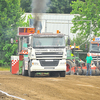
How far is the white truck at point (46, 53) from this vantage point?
19469 millimetres

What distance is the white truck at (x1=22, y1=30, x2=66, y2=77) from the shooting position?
19469 mm

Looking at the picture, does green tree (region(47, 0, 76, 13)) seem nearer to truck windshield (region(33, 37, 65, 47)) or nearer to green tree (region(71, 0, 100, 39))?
green tree (region(71, 0, 100, 39))

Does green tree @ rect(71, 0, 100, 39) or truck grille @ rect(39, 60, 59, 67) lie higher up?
green tree @ rect(71, 0, 100, 39)

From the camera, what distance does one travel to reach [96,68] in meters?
26.4

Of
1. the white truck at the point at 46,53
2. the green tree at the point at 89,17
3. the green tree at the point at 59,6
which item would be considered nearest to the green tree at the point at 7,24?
the green tree at the point at 89,17

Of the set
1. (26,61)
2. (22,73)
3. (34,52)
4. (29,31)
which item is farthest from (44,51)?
(29,31)

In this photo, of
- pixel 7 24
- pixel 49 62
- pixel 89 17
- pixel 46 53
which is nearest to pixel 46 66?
pixel 49 62

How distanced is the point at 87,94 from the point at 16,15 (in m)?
30.4

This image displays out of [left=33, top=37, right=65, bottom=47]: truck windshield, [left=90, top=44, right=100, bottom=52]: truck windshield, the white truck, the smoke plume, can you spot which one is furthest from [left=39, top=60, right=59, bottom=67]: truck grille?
[left=90, top=44, right=100, bottom=52]: truck windshield

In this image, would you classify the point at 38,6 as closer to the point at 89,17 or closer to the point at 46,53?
the point at 46,53

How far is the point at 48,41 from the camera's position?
1975 cm

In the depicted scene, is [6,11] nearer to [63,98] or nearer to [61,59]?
[61,59]

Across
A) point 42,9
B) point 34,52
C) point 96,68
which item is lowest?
point 96,68

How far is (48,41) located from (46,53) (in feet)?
2.62
